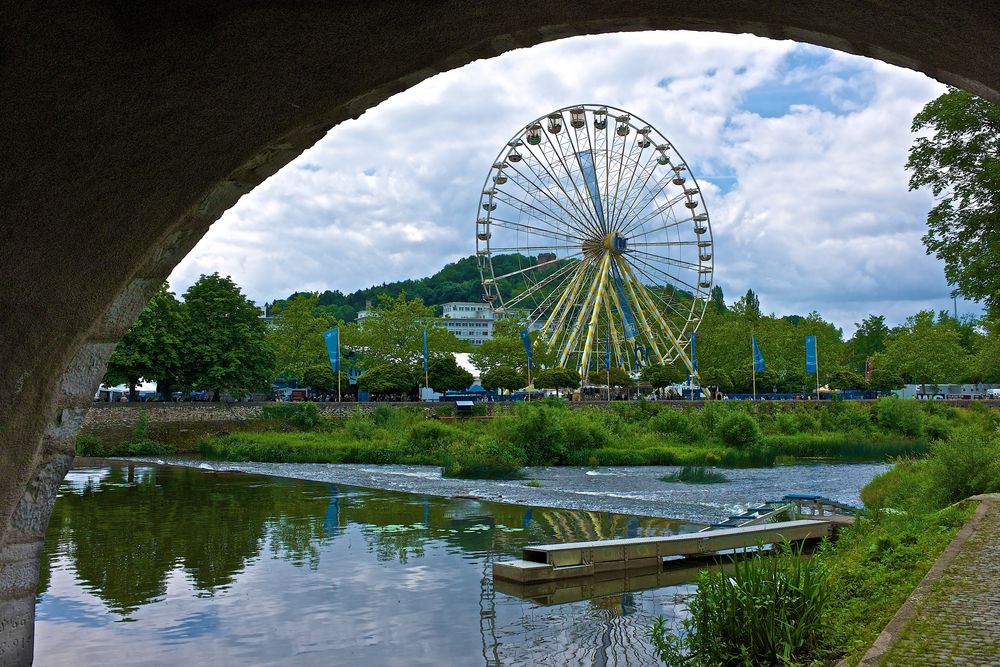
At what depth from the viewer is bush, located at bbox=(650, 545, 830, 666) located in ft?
24.7

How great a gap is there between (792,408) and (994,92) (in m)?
45.3

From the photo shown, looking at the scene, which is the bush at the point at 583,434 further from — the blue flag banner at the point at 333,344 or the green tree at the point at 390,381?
the green tree at the point at 390,381

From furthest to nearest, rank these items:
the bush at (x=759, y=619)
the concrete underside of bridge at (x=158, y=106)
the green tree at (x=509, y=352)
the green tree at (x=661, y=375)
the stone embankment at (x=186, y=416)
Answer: the green tree at (x=509, y=352), the green tree at (x=661, y=375), the stone embankment at (x=186, y=416), the bush at (x=759, y=619), the concrete underside of bridge at (x=158, y=106)

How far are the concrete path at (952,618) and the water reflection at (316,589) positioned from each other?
126 inches

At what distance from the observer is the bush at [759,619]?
24.7 feet

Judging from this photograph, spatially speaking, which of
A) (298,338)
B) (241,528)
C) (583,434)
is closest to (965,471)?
(241,528)

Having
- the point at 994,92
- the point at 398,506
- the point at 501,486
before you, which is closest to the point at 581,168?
the point at 501,486

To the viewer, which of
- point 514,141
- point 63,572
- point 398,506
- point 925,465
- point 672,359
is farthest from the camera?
point 672,359

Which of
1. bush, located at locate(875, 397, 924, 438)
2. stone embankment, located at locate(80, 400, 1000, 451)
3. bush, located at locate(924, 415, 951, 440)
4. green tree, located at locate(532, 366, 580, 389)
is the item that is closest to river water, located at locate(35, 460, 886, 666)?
bush, located at locate(924, 415, 951, 440)

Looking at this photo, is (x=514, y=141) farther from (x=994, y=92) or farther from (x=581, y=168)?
(x=994, y=92)

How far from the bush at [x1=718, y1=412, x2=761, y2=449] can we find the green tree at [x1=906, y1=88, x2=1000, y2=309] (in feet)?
60.1

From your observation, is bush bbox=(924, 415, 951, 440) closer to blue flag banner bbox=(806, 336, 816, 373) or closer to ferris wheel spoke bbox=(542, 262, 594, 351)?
blue flag banner bbox=(806, 336, 816, 373)

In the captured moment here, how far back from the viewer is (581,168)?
46500 millimetres

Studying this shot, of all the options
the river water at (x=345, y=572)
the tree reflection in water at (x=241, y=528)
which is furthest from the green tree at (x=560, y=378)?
the tree reflection in water at (x=241, y=528)
